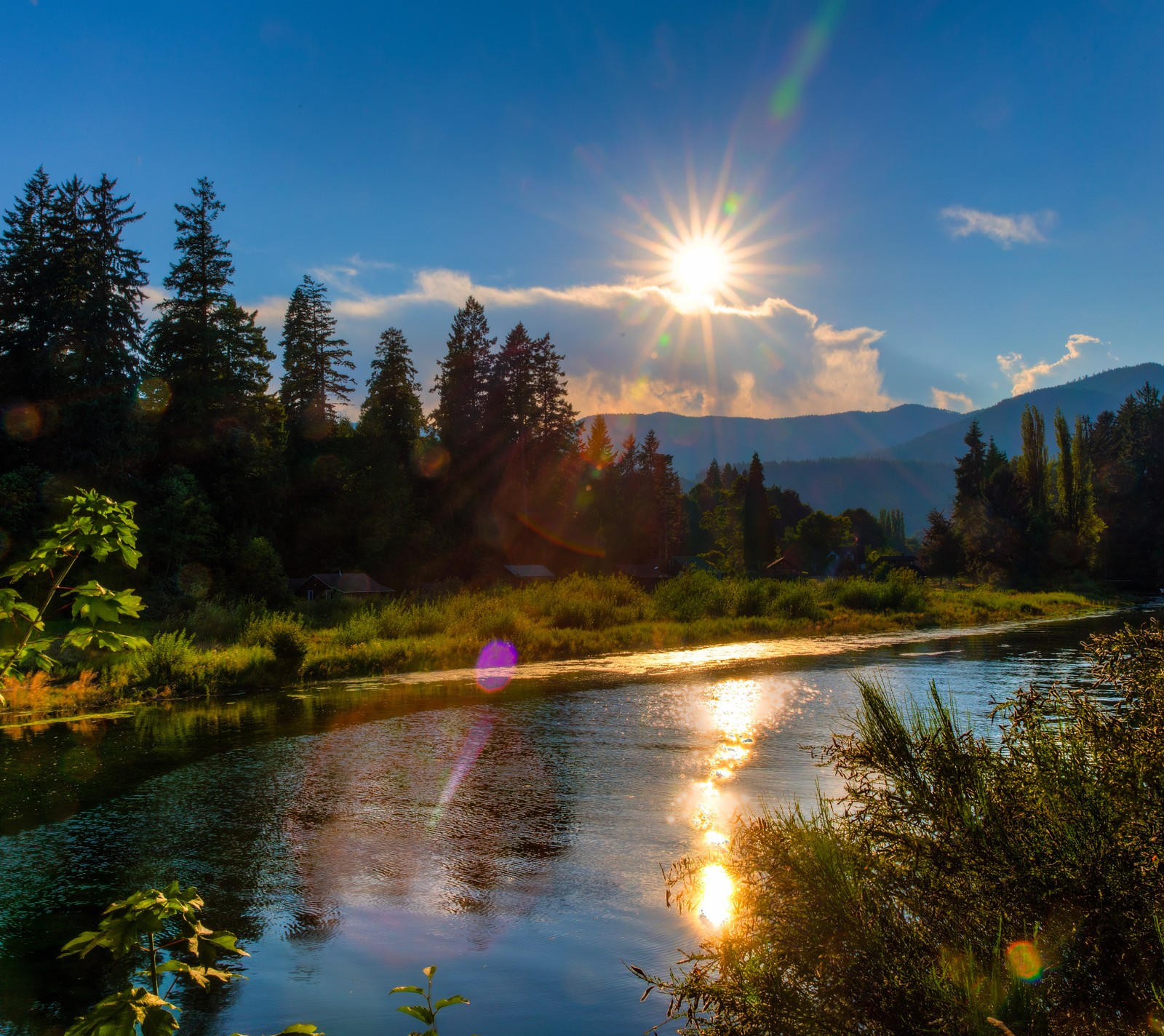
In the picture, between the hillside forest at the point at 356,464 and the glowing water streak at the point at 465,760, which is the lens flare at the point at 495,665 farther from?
the hillside forest at the point at 356,464

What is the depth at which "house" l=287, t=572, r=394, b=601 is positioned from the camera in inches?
2030

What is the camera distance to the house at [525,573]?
65.6 meters

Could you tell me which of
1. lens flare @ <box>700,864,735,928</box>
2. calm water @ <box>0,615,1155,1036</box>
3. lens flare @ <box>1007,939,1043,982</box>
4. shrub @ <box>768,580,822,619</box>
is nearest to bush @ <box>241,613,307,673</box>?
calm water @ <box>0,615,1155,1036</box>

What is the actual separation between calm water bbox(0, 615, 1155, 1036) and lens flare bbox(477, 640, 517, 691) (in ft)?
8.63

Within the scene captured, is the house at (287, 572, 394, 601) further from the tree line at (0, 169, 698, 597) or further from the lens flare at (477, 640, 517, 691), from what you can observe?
the lens flare at (477, 640, 517, 691)

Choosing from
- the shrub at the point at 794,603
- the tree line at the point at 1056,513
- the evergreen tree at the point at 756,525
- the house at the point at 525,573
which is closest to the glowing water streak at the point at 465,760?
the shrub at the point at 794,603

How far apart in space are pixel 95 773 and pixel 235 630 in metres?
15.3

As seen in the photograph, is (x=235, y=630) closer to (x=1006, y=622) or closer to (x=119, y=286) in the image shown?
(x=119, y=286)

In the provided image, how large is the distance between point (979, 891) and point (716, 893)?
378 cm

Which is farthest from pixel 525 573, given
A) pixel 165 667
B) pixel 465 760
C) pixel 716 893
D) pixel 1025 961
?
pixel 1025 961

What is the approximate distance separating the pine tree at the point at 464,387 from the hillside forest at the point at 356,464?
7.8 inches

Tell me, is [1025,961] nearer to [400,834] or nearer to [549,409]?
[400,834]

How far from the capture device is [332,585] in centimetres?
5141

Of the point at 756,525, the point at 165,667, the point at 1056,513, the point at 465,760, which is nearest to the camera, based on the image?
the point at 465,760
